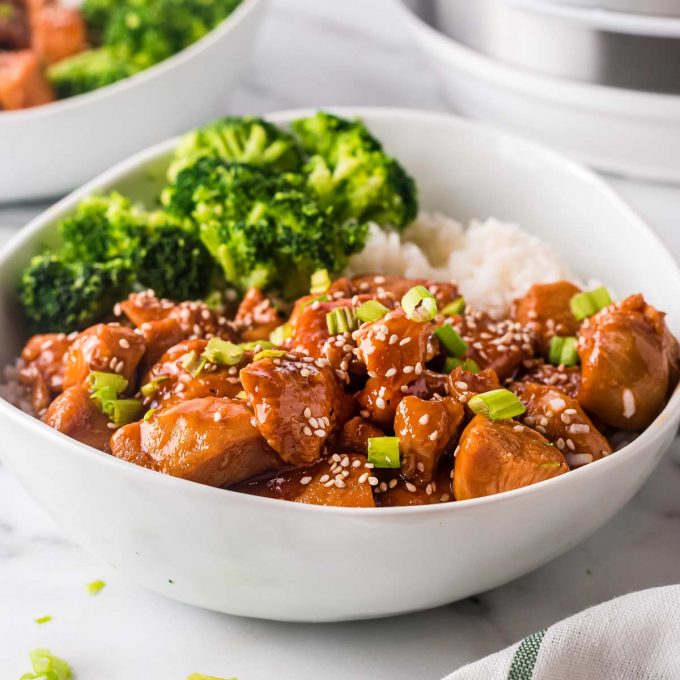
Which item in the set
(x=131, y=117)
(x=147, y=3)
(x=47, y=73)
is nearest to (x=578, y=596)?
(x=131, y=117)

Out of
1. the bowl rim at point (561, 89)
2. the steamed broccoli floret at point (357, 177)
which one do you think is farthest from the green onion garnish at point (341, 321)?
the bowl rim at point (561, 89)

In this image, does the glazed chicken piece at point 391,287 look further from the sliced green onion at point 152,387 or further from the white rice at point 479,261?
the sliced green onion at point 152,387

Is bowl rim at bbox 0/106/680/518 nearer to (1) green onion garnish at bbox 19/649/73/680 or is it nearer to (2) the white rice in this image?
(2) the white rice

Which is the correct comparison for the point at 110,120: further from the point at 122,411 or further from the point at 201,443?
the point at 201,443

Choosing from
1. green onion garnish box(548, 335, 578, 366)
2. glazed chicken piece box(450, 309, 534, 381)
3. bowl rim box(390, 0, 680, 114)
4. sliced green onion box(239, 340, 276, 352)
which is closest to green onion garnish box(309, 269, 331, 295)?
sliced green onion box(239, 340, 276, 352)

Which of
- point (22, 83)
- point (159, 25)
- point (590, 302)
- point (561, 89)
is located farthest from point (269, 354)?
point (159, 25)
